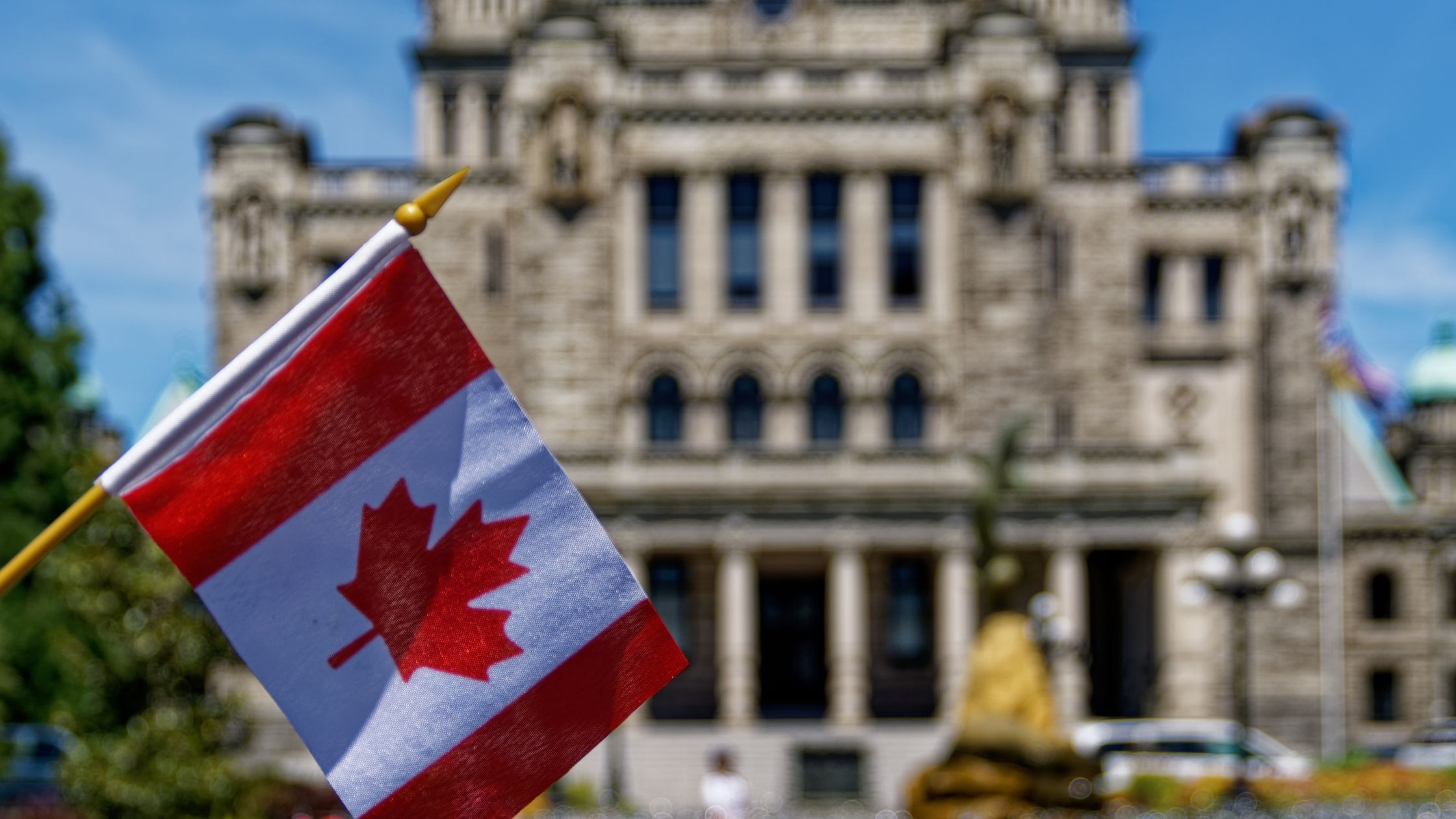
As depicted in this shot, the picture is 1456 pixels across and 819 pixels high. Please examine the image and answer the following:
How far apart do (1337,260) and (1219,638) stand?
11.3 m

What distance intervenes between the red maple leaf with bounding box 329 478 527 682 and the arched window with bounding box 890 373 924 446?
43.9 meters

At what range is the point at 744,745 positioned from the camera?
41.9 meters

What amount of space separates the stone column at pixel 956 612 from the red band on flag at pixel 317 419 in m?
39.7

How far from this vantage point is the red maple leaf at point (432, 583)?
16.8 ft

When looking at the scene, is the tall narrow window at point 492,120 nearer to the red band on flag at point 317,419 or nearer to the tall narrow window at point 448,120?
the tall narrow window at point 448,120

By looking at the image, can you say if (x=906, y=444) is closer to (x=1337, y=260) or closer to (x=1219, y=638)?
(x=1219, y=638)

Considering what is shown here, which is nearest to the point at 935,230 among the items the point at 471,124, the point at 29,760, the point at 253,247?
the point at 471,124

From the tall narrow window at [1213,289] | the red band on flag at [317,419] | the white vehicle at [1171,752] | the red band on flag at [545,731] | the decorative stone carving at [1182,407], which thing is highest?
the tall narrow window at [1213,289]

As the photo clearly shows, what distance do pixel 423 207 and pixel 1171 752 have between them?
3554 cm

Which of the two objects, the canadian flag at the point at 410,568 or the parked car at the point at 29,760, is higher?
the canadian flag at the point at 410,568

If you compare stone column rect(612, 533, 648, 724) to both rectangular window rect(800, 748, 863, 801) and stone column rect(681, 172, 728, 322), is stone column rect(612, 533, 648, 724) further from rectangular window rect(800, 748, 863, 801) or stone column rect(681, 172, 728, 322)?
stone column rect(681, 172, 728, 322)

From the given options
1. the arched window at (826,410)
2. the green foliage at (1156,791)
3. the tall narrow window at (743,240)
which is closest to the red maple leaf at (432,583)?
the green foliage at (1156,791)

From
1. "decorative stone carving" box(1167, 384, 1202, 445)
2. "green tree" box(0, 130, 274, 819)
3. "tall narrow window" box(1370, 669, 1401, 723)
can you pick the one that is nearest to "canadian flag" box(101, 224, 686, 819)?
"green tree" box(0, 130, 274, 819)

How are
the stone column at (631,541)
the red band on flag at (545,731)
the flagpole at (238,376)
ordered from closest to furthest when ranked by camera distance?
the flagpole at (238,376)
the red band on flag at (545,731)
the stone column at (631,541)
